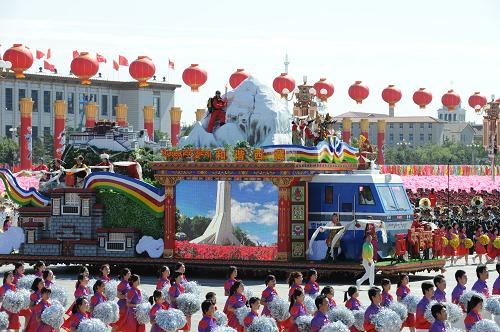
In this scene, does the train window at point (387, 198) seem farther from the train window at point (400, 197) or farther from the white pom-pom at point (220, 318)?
the white pom-pom at point (220, 318)

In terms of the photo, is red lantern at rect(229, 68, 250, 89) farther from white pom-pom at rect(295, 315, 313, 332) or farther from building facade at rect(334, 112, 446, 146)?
building facade at rect(334, 112, 446, 146)

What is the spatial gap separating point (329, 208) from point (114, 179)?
18.6ft

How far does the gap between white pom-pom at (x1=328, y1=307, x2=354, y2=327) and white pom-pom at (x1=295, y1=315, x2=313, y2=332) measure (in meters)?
0.36

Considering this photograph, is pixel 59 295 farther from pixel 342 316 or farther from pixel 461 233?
pixel 461 233

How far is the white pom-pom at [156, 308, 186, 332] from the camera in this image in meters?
15.9

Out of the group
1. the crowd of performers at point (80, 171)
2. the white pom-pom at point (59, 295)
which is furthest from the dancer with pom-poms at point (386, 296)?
the crowd of performers at point (80, 171)

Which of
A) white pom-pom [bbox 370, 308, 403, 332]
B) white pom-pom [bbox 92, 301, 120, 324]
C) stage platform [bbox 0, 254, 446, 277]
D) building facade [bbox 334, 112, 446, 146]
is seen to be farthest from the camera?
building facade [bbox 334, 112, 446, 146]

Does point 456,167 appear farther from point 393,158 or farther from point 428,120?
point 428,120

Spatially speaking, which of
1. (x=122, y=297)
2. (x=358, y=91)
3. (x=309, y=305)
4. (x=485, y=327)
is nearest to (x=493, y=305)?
(x=485, y=327)

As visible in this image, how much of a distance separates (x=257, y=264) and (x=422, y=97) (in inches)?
1789

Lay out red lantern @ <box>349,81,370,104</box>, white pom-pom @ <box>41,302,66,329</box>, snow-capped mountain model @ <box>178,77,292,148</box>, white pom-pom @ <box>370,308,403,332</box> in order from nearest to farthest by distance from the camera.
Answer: white pom-pom @ <box>370,308,403,332</box>
white pom-pom @ <box>41,302,66,329</box>
snow-capped mountain model @ <box>178,77,292,148</box>
red lantern @ <box>349,81,370,104</box>

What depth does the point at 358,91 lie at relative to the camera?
66.9 m

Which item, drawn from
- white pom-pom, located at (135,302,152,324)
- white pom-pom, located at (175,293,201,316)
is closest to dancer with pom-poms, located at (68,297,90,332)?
white pom-pom, located at (135,302,152,324)

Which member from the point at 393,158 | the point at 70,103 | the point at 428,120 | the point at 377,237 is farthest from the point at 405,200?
the point at 428,120
